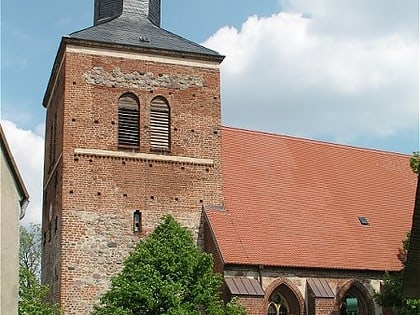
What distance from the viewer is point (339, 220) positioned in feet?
85.8

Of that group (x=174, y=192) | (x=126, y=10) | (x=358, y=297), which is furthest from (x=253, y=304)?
(x=126, y=10)

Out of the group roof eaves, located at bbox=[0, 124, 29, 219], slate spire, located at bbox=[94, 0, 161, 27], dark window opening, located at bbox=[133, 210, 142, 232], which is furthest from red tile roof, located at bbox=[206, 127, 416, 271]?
roof eaves, located at bbox=[0, 124, 29, 219]

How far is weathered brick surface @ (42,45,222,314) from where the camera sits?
74.9 feet

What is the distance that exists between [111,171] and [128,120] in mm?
1827

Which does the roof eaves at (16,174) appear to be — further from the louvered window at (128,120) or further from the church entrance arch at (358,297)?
the church entrance arch at (358,297)

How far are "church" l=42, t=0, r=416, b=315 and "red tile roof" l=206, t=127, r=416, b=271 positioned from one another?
51 millimetres

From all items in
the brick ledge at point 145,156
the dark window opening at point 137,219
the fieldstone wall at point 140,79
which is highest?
the fieldstone wall at point 140,79

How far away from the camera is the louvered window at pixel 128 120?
79.7 feet

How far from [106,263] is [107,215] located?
1.44 meters

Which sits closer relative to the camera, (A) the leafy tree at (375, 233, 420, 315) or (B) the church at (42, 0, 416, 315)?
(B) the church at (42, 0, 416, 315)

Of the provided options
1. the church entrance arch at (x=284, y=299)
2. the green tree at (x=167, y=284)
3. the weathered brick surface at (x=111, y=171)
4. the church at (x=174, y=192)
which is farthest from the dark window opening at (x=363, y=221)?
the green tree at (x=167, y=284)

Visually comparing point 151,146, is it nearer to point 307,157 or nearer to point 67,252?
point 67,252

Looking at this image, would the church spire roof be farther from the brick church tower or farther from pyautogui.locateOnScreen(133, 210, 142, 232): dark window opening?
pyautogui.locateOnScreen(133, 210, 142, 232): dark window opening

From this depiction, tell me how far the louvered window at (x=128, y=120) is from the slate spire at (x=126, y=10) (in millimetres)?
3267
